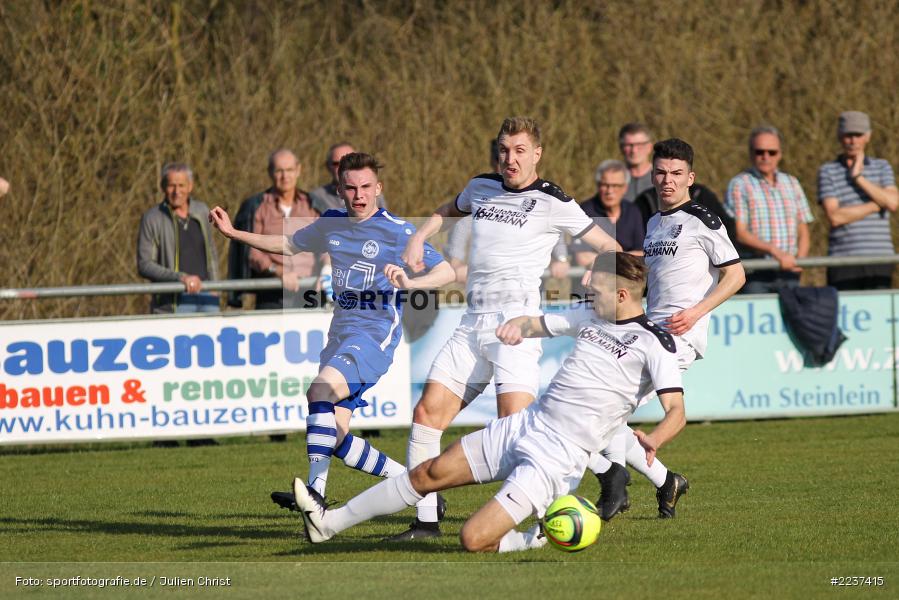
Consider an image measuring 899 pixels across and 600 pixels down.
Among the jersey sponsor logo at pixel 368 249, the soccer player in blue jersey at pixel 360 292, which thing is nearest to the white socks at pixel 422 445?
the soccer player in blue jersey at pixel 360 292

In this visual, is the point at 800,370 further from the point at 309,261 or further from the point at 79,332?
the point at 79,332

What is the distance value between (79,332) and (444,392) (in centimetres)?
534

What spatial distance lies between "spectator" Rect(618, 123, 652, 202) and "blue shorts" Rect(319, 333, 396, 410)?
17.5 ft

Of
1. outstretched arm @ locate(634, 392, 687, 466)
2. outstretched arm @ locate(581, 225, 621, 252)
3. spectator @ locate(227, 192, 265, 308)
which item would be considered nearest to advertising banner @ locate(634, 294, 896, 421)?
spectator @ locate(227, 192, 265, 308)

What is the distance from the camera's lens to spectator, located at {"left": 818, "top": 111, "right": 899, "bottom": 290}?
556 inches

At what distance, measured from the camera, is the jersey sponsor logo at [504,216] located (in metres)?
8.53

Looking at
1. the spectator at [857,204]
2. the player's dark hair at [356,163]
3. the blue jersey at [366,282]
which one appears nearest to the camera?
the player's dark hair at [356,163]

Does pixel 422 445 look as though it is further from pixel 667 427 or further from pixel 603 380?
pixel 667 427

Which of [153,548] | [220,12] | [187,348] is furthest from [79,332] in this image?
[220,12]

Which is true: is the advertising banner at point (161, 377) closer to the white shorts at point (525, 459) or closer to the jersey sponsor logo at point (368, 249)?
the jersey sponsor logo at point (368, 249)

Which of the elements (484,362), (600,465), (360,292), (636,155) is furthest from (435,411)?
(636,155)

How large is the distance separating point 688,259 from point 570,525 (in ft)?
7.75

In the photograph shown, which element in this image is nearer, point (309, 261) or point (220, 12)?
point (309, 261)

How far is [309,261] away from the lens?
45.3 feet
